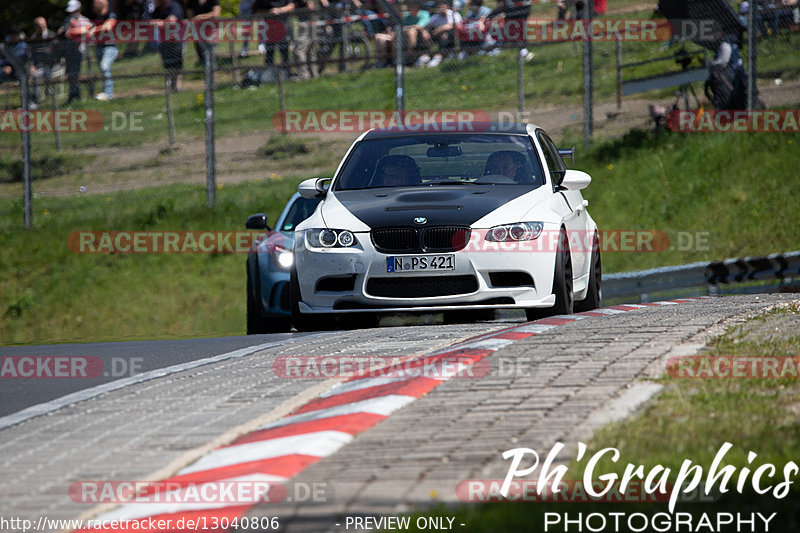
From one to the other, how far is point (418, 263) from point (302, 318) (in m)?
1.14

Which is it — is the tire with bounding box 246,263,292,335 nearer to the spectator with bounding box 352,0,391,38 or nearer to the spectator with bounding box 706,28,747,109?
the spectator with bounding box 352,0,391,38

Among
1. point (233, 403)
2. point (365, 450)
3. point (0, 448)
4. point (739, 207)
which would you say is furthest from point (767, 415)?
point (739, 207)

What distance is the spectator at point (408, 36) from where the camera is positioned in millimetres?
19406

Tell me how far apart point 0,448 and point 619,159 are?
15.4 metres

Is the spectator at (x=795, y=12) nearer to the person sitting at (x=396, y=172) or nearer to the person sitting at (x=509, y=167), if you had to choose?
the person sitting at (x=509, y=167)

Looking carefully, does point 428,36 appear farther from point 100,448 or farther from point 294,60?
point 100,448

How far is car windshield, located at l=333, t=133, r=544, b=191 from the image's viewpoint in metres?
10.8

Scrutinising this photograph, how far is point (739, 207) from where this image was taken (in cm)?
1848

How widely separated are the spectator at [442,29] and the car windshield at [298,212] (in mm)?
6805

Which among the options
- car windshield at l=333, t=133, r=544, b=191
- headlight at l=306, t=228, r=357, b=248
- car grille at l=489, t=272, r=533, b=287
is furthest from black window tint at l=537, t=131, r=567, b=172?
headlight at l=306, t=228, r=357, b=248

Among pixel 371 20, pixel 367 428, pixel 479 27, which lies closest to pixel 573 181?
pixel 367 428

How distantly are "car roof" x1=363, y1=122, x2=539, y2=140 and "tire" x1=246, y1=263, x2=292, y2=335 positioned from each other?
174 cm

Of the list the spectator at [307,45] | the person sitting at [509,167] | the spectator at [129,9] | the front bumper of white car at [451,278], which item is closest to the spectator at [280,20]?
the spectator at [307,45]

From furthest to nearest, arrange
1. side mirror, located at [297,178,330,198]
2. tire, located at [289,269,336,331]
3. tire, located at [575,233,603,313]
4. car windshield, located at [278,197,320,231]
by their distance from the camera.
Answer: car windshield, located at [278,197,320,231] → tire, located at [575,233,603,313] → side mirror, located at [297,178,330,198] → tire, located at [289,269,336,331]
